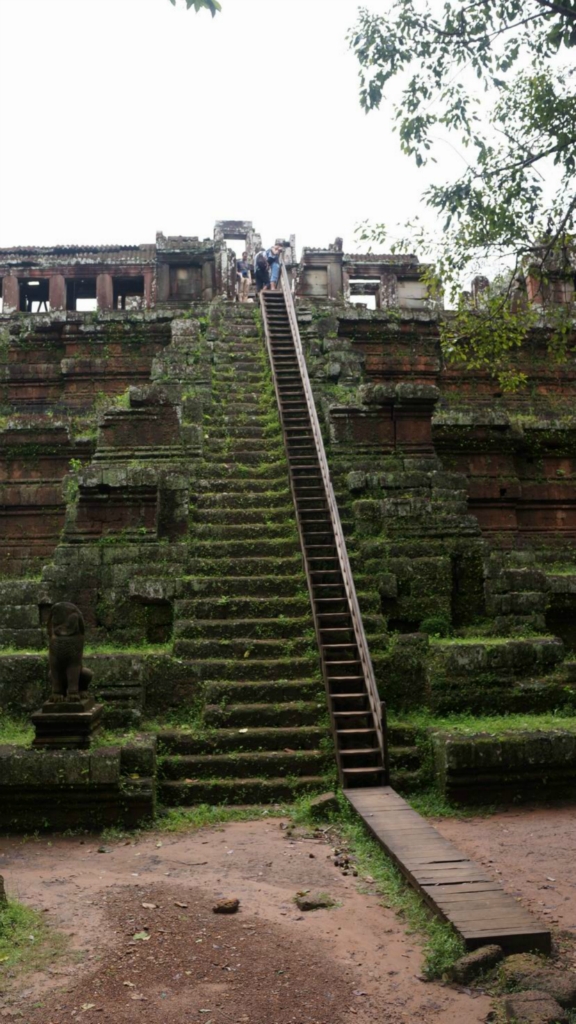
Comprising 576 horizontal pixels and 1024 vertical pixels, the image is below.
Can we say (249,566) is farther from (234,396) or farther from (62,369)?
(62,369)

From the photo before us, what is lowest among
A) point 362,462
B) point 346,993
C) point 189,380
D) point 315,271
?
point 346,993

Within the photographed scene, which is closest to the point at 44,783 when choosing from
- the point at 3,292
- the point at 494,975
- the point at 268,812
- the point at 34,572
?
the point at 268,812

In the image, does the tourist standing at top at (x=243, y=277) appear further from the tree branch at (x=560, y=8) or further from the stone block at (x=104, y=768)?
the stone block at (x=104, y=768)

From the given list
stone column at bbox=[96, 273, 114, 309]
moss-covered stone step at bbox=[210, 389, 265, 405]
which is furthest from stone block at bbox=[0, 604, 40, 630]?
stone column at bbox=[96, 273, 114, 309]

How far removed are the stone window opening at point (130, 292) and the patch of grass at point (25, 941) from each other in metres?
22.7

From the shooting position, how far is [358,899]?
4.82 metres

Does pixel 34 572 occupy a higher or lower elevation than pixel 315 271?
lower

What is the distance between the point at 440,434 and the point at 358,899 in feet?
23.5

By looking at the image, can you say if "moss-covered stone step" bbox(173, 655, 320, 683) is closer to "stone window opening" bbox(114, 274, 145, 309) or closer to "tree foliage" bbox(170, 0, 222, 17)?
"tree foliage" bbox(170, 0, 222, 17)

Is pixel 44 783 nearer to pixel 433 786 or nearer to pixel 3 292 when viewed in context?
pixel 433 786

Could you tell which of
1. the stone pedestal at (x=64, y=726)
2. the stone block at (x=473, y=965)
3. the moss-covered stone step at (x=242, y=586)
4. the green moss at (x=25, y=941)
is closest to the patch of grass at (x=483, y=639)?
the moss-covered stone step at (x=242, y=586)

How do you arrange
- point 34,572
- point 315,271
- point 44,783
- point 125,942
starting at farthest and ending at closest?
1. point 315,271
2. point 34,572
3. point 44,783
4. point 125,942

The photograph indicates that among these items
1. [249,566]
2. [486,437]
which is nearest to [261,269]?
[486,437]

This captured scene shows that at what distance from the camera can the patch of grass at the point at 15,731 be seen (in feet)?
22.4
